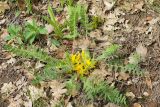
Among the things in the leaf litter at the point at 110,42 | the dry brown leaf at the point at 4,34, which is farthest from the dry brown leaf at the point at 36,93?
the dry brown leaf at the point at 4,34

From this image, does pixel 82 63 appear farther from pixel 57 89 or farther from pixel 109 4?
pixel 109 4

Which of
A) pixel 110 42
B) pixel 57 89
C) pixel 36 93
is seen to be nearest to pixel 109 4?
pixel 110 42

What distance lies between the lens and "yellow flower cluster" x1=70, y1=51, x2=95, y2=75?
3.23 metres

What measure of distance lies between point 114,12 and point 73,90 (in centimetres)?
107

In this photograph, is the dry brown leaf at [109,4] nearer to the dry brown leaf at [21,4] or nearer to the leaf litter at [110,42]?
the leaf litter at [110,42]

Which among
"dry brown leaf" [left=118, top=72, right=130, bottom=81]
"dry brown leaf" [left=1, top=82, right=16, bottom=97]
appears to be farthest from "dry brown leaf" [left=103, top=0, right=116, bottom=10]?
"dry brown leaf" [left=1, top=82, right=16, bottom=97]

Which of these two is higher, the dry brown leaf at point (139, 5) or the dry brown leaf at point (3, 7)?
the dry brown leaf at point (139, 5)

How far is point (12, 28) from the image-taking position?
3.70m

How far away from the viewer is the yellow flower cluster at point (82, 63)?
3229 mm

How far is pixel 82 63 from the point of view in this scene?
3.26 m

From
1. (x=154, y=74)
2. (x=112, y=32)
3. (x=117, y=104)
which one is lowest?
(x=117, y=104)

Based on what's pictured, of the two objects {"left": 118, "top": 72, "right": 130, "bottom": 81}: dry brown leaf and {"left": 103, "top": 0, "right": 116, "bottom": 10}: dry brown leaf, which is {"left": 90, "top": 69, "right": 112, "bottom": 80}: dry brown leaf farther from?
{"left": 103, "top": 0, "right": 116, "bottom": 10}: dry brown leaf

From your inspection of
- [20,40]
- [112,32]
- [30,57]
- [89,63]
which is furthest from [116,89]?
[20,40]

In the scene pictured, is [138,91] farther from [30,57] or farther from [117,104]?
[30,57]
